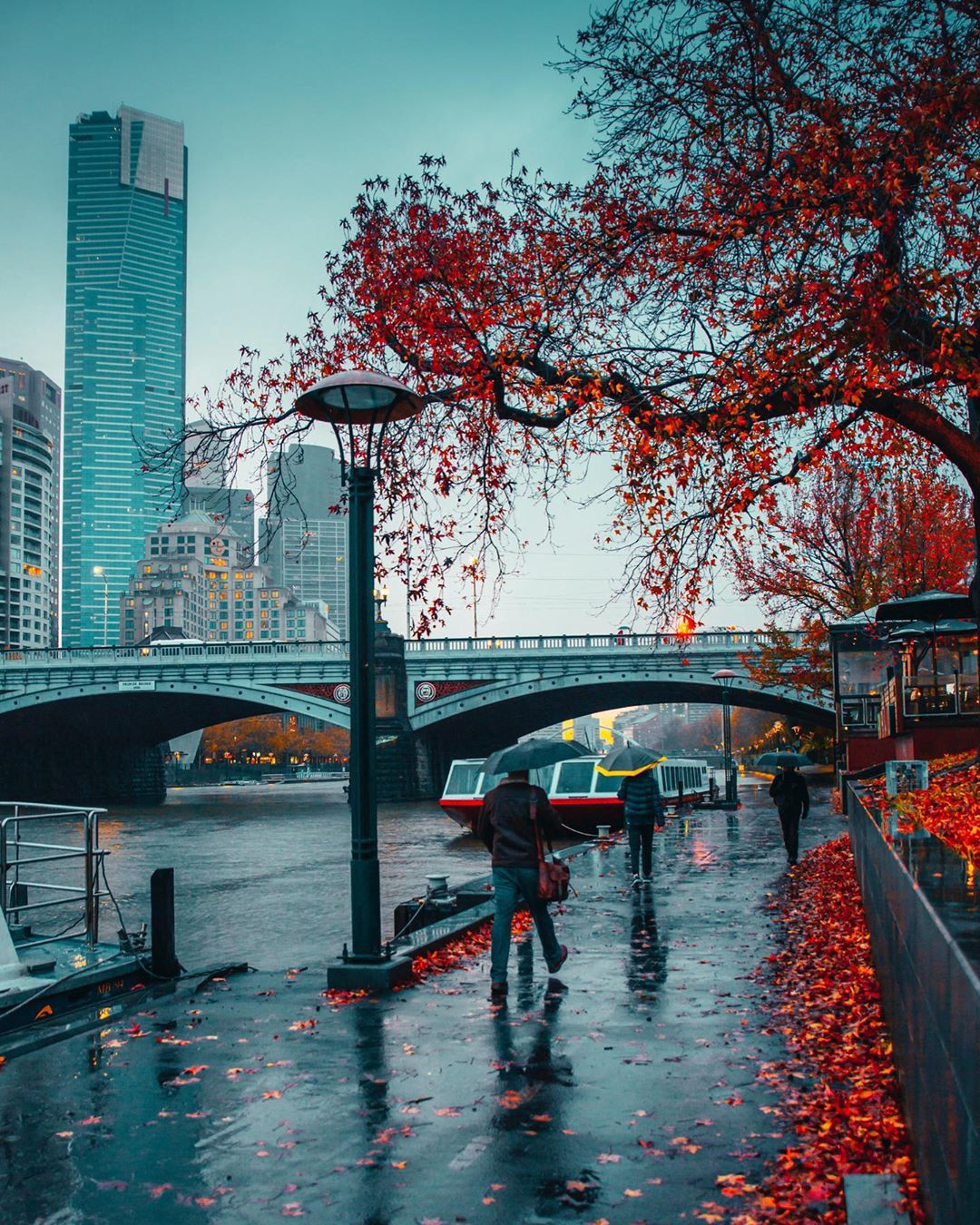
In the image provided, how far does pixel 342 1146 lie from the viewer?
18.0ft

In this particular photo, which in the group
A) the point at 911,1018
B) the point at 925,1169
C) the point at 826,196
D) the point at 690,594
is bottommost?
the point at 925,1169

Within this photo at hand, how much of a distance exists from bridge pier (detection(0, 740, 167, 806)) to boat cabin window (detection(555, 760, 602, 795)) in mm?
41993

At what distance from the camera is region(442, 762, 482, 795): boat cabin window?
35156 mm

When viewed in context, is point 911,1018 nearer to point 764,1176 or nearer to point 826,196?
point 764,1176

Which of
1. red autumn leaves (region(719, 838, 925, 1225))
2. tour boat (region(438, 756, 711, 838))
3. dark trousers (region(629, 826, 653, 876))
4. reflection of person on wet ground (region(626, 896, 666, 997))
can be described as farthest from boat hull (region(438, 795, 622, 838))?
red autumn leaves (region(719, 838, 925, 1225))

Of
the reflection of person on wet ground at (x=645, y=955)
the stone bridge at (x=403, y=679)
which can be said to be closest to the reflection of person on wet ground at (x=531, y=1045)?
the reflection of person on wet ground at (x=645, y=955)

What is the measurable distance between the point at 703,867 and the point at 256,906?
27.5 ft

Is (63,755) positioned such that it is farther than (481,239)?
Yes

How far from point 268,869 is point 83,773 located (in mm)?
48392

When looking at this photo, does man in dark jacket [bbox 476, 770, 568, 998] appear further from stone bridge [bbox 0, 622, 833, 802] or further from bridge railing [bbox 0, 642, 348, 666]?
bridge railing [bbox 0, 642, 348, 666]

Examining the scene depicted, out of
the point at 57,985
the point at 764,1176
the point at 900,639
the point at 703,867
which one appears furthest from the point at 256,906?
the point at 764,1176

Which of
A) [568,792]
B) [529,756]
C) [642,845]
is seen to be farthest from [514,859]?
[568,792]

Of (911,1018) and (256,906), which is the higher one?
(911,1018)

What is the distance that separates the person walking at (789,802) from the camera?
58.9ft
